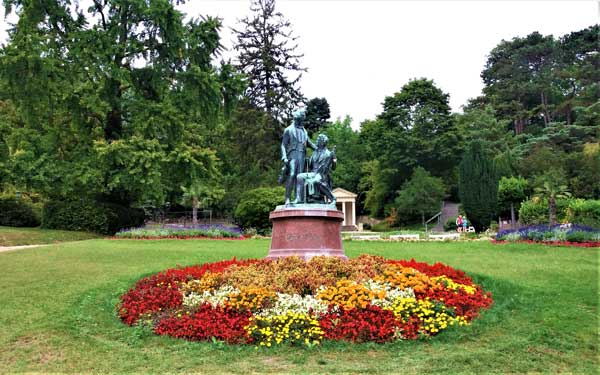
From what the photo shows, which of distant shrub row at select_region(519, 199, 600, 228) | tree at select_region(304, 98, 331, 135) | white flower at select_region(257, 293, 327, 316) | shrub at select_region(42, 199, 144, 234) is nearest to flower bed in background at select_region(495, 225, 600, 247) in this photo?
distant shrub row at select_region(519, 199, 600, 228)

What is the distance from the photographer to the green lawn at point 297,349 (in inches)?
250

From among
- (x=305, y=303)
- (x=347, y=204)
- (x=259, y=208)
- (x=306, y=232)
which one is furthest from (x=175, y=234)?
(x=347, y=204)

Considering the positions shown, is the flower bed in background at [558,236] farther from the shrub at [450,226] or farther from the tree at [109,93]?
the shrub at [450,226]

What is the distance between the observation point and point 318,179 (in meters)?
12.0

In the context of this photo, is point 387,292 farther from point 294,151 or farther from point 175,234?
point 175,234

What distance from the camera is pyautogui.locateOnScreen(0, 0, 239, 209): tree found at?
70.3 ft

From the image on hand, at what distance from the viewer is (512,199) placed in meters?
34.6

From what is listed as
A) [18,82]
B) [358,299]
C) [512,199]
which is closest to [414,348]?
[358,299]

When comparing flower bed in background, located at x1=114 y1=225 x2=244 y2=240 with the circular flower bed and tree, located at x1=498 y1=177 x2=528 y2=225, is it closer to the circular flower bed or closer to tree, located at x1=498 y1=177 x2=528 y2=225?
the circular flower bed

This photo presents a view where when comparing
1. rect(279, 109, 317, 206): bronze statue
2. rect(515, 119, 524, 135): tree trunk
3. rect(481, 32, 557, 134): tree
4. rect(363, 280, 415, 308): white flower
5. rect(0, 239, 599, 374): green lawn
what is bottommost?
rect(0, 239, 599, 374): green lawn

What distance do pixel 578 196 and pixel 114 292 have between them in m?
30.7

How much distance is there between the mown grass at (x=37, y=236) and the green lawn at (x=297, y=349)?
27.8ft

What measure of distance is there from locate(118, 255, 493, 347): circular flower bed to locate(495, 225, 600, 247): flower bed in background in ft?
29.9

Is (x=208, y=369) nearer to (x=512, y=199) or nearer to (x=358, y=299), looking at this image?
(x=358, y=299)
